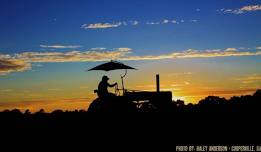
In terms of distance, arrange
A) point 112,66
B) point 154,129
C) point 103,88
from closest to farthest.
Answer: point 154,129
point 103,88
point 112,66

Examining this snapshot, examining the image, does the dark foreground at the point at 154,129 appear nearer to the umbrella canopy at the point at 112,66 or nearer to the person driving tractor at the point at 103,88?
the person driving tractor at the point at 103,88

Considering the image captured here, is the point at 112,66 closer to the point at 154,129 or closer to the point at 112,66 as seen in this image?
the point at 112,66

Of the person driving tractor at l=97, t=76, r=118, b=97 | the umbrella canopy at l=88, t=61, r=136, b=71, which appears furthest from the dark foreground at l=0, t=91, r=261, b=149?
the umbrella canopy at l=88, t=61, r=136, b=71

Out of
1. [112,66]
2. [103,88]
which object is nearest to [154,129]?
[103,88]

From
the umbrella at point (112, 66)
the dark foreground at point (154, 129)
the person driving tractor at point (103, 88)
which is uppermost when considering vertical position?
the umbrella at point (112, 66)

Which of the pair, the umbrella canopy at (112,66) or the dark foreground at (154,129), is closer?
the dark foreground at (154,129)

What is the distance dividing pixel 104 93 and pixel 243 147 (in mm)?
6780

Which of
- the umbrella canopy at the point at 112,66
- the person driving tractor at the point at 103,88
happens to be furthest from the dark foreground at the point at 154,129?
the umbrella canopy at the point at 112,66

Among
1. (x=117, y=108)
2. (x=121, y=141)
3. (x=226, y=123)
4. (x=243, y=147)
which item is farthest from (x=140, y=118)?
(x=243, y=147)

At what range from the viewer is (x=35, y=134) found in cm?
1588

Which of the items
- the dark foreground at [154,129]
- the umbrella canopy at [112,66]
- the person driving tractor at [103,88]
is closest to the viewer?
the dark foreground at [154,129]

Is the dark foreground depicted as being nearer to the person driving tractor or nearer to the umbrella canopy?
the person driving tractor

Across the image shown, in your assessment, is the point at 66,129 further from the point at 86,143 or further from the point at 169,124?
the point at 169,124

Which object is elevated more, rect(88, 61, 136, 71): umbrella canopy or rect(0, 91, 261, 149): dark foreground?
rect(88, 61, 136, 71): umbrella canopy
